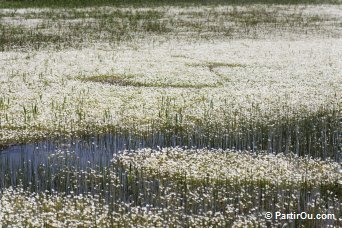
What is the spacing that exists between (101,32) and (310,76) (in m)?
16.4

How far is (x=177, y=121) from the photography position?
16.3 metres

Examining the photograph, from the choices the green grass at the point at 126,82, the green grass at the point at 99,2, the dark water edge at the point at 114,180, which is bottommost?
the dark water edge at the point at 114,180

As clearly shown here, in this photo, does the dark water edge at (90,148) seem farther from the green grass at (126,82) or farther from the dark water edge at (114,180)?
the green grass at (126,82)

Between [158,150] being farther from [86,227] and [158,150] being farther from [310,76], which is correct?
[310,76]

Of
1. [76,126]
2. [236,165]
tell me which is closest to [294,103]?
[236,165]

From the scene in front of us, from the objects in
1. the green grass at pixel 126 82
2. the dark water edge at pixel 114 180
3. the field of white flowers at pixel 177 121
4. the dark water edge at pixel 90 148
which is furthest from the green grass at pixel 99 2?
the dark water edge at pixel 114 180

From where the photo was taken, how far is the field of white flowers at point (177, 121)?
10.8 meters

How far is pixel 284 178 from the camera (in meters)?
12.1

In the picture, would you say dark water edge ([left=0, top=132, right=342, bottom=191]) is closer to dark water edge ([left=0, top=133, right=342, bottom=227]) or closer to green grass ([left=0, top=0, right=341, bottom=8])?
dark water edge ([left=0, top=133, right=342, bottom=227])

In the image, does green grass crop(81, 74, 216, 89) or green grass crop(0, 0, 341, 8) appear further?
green grass crop(0, 0, 341, 8)

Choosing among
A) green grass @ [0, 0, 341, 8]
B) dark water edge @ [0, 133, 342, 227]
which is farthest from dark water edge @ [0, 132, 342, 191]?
green grass @ [0, 0, 341, 8]

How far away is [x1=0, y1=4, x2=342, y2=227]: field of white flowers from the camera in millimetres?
10828

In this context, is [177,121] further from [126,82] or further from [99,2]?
[99,2]

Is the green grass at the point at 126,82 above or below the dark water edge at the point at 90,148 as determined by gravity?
above
